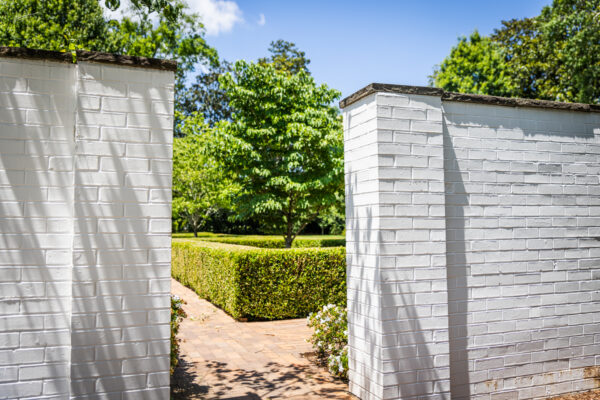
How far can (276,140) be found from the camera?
482 inches

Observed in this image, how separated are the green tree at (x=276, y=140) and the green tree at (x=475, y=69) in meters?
11.7

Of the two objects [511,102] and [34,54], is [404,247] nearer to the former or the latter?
[511,102]

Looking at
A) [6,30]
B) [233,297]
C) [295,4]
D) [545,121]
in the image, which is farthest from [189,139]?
[545,121]

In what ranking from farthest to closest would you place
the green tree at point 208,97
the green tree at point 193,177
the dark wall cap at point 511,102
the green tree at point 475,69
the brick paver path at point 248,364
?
1. the green tree at point 208,97
2. the green tree at point 475,69
3. the green tree at point 193,177
4. the brick paver path at point 248,364
5. the dark wall cap at point 511,102

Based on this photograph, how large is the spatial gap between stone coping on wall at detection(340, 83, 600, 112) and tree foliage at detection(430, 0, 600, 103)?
41.8ft

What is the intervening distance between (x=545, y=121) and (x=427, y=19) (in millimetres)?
7532

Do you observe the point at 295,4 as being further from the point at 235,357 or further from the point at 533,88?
the point at 533,88

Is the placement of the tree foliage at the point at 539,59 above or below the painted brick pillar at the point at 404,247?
above

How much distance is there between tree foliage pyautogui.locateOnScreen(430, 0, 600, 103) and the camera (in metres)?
14.8

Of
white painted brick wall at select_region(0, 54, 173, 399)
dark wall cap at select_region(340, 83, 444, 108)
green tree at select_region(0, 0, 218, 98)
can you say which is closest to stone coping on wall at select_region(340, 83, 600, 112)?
dark wall cap at select_region(340, 83, 444, 108)

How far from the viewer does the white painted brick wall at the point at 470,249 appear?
11.1 ft

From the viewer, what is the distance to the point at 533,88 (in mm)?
20859

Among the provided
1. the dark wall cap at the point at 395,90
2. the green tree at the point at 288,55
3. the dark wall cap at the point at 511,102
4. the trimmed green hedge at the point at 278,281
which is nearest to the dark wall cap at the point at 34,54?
the dark wall cap at the point at 395,90

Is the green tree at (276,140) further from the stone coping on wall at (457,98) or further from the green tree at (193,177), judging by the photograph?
the stone coping on wall at (457,98)
